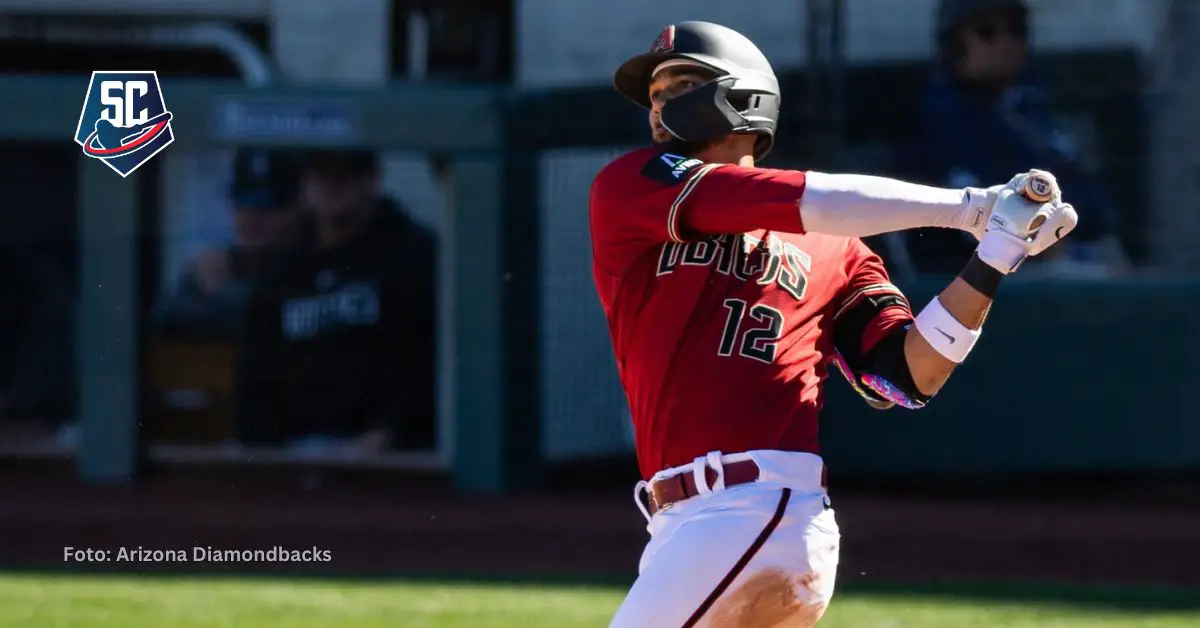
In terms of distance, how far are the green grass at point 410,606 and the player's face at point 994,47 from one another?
141 inches

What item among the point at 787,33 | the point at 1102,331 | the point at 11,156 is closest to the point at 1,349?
the point at 11,156

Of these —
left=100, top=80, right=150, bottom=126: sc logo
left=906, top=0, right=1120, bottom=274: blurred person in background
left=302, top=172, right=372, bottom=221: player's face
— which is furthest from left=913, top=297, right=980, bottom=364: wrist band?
left=302, top=172, right=372, bottom=221: player's face

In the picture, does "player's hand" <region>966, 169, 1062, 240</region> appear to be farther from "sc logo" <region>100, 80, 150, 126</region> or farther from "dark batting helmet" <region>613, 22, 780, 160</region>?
"sc logo" <region>100, 80, 150, 126</region>

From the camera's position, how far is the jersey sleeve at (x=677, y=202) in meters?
2.41

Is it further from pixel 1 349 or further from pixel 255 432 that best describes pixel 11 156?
pixel 255 432

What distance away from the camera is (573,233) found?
9883 mm

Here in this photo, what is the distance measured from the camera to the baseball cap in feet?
31.5

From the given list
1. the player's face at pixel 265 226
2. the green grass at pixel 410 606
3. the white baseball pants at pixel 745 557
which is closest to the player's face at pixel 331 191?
the player's face at pixel 265 226

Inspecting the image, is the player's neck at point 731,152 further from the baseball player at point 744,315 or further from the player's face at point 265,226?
the player's face at point 265,226

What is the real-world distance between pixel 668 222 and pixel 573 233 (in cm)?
734

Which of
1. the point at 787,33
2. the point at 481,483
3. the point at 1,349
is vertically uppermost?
the point at 787,33

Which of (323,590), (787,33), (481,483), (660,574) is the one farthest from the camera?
(787,33)

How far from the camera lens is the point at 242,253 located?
976cm

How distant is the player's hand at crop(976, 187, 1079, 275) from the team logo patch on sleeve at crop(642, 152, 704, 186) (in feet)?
1.67
